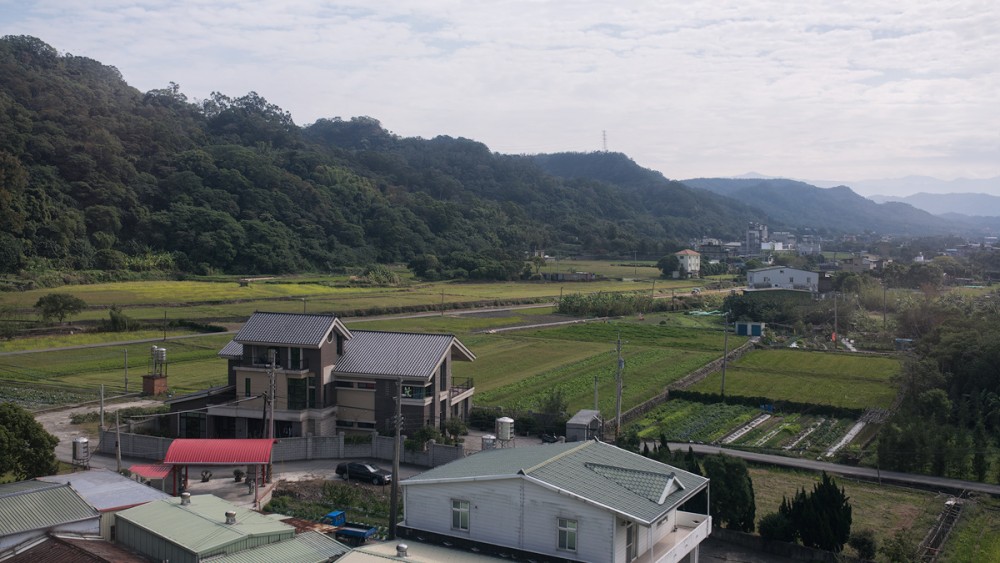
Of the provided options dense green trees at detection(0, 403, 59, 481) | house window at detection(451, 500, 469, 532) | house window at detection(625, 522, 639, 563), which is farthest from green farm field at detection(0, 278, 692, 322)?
house window at detection(625, 522, 639, 563)

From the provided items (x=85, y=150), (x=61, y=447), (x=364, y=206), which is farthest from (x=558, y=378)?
(x=364, y=206)

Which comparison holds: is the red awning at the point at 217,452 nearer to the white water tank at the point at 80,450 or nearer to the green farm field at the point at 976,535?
the white water tank at the point at 80,450

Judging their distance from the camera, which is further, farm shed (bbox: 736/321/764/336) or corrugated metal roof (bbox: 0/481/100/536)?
farm shed (bbox: 736/321/764/336)

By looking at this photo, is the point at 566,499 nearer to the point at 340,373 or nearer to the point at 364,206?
the point at 340,373

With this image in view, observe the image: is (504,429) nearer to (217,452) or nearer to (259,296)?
(217,452)

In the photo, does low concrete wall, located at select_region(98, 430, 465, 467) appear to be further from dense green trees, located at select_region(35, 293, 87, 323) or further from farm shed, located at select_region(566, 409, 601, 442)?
dense green trees, located at select_region(35, 293, 87, 323)

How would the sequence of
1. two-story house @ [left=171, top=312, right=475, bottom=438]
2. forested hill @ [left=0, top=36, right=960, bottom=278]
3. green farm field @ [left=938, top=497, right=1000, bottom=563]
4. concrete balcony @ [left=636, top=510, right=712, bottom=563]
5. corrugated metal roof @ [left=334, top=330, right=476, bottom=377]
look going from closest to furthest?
concrete balcony @ [left=636, top=510, right=712, bottom=563] < green farm field @ [left=938, top=497, right=1000, bottom=563] < two-story house @ [left=171, top=312, right=475, bottom=438] < corrugated metal roof @ [left=334, top=330, right=476, bottom=377] < forested hill @ [left=0, top=36, right=960, bottom=278]
